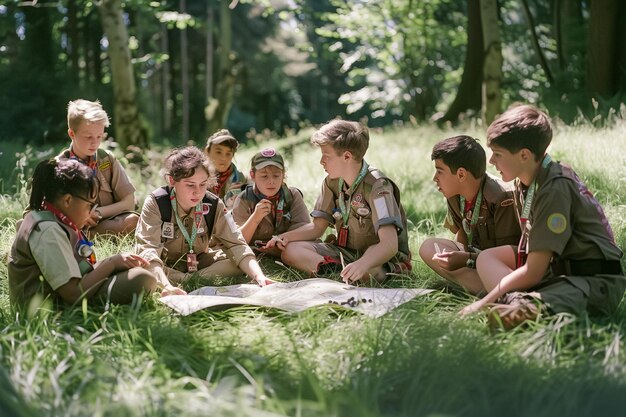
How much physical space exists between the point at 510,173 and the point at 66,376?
2.50m

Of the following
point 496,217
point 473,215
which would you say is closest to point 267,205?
point 473,215

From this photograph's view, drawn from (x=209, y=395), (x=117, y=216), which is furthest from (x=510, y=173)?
(x=117, y=216)

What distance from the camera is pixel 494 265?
13.9 feet

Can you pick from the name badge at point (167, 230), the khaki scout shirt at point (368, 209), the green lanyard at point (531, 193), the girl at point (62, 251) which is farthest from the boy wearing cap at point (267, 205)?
A: the green lanyard at point (531, 193)

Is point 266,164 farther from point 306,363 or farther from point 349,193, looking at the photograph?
point 306,363

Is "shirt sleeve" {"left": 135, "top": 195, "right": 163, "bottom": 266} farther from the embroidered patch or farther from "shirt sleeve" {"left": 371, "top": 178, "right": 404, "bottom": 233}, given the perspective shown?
the embroidered patch

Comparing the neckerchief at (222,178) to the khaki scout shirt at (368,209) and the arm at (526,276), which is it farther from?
the arm at (526,276)

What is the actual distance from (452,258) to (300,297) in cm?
98

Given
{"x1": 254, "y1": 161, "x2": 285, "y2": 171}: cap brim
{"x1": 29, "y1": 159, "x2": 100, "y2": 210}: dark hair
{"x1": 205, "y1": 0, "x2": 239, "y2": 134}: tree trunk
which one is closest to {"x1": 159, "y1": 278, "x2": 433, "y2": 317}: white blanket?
{"x1": 29, "y1": 159, "x2": 100, "y2": 210}: dark hair

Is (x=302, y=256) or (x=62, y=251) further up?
(x=62, y=251)

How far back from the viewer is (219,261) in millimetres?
5387

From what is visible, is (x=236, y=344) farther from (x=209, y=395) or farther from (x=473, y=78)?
(x=473, y=78)

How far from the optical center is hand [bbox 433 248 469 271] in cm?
452

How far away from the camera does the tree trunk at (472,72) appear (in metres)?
13.6
